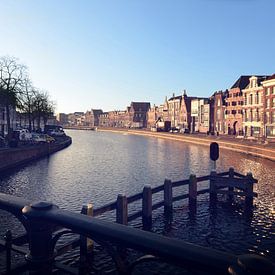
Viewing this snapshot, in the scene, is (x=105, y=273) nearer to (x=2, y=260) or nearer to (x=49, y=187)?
(x=2, y=260)

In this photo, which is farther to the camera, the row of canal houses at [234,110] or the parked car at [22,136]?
the row of canal houses at [234,110]

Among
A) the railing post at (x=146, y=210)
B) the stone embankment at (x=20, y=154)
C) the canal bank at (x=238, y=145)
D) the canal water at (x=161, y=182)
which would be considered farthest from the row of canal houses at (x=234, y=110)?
the railing post at (x=146, y=210)

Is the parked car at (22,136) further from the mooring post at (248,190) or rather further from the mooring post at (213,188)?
the mooring post at (248,190)

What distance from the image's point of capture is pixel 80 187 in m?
24.5

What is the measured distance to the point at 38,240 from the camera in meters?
2.85

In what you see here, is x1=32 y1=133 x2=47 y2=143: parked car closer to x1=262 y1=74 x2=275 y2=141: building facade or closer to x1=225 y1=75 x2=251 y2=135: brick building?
x1=262 y1=74 x2=275 y2=141: building facade

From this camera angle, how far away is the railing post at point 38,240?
283 cm

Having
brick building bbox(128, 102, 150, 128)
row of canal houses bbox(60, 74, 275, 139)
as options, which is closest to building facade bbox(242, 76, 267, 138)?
row of canal houses bbox(60, 74, 275, 139)

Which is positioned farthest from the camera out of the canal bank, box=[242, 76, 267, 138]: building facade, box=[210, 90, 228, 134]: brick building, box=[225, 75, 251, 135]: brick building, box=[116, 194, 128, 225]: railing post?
box=[210, 90, 228, 134]: brick building

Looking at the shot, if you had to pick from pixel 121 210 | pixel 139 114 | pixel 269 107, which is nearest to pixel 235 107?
pixel 269 107

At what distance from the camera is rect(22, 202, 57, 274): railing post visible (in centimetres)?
283

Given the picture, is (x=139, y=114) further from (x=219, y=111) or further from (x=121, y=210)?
(x=121, y=210)

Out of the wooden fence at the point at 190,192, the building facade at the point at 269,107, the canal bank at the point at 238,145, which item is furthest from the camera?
the building facade at the point at 269,107

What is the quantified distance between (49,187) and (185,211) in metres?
11.9
